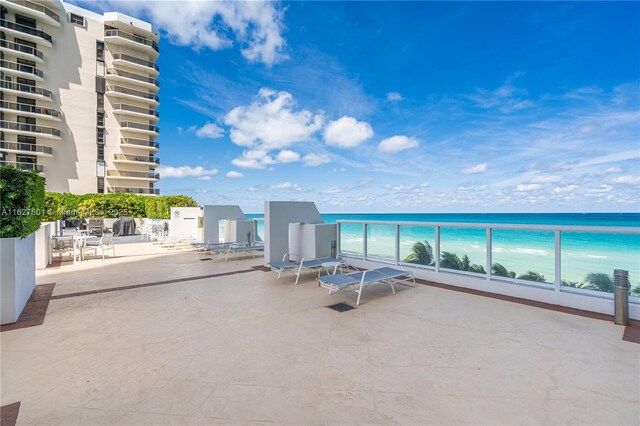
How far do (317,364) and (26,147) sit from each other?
39.5m

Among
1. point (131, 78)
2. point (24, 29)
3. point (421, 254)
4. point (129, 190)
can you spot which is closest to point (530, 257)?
point (421, 254)

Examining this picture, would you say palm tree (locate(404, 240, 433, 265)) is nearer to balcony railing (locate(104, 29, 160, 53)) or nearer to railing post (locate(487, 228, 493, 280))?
railing post (locate(487, 228, 493, 280))

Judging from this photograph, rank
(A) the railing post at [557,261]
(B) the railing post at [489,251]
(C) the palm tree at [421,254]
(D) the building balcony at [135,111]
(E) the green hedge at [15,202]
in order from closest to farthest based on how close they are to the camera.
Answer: (E) the green hedge at [15,202] → (A) the railing post at [557,261] → (B) the railing post at [489,251] → (C) the palm tree at [421,254] → (D) the building balcony at [135,111]

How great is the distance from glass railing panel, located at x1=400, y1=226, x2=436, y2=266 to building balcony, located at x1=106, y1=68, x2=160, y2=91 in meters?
39.6

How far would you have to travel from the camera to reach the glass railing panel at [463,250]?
5242 mm

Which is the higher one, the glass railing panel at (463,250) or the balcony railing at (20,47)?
the balcony railing at (20,47)

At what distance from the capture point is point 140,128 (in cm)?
3534

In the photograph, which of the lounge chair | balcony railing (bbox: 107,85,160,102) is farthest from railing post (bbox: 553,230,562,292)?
balcony railing (bbox: 107,85,160,102)

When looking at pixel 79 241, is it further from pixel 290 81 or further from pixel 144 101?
pixel 144 101

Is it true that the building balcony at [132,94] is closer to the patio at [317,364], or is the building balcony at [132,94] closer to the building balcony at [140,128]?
the building balcony at [140,128]

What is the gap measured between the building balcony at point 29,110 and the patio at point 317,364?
35593mm

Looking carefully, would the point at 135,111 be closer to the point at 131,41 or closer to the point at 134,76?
the point at 134,76

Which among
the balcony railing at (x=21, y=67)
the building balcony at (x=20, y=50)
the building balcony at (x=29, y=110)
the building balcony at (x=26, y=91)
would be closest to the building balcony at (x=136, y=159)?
the building balcony at (x=29, y=110)

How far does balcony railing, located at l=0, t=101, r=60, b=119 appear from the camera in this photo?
90.9ft
